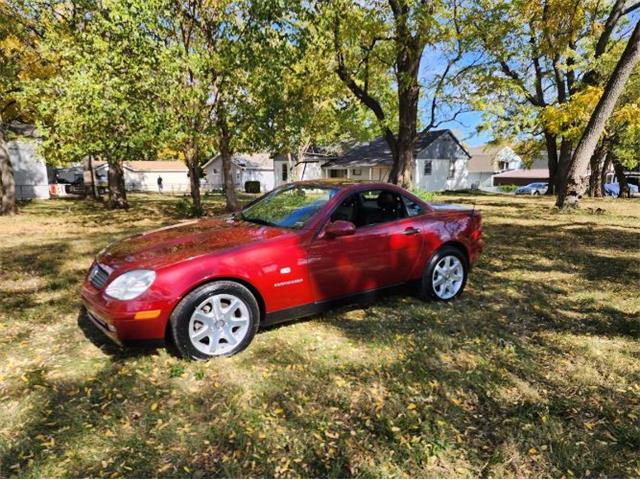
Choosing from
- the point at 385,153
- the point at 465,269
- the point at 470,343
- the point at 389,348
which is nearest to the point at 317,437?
the point at 389,348

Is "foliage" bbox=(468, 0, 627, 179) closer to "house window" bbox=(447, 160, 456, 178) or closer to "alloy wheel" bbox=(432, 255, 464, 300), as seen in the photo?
"alloy wheel" bbox=(432, 255, 464, 300)

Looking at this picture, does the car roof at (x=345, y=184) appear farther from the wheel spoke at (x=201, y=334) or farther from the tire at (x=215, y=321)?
the wheel spoke at (x=201, y=334)

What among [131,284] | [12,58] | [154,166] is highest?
[12,58]

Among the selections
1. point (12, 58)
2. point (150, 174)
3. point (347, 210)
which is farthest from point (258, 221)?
point (150, 174)

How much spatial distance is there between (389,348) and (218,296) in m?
1.68

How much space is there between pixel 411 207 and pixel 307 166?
37.0m

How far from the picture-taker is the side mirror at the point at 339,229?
3957mm

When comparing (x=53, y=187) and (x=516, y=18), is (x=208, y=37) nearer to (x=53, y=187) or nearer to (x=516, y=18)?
(x=516, y=18)

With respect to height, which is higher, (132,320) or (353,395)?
(132,320)

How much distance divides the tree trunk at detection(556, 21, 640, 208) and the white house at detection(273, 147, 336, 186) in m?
26.1

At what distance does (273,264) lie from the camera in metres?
3.73

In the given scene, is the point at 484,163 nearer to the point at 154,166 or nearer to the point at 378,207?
the point at 154,166

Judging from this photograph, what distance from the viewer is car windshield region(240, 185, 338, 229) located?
4242 millimetres

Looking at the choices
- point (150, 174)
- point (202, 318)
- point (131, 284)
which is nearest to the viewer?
point (131, 284)
